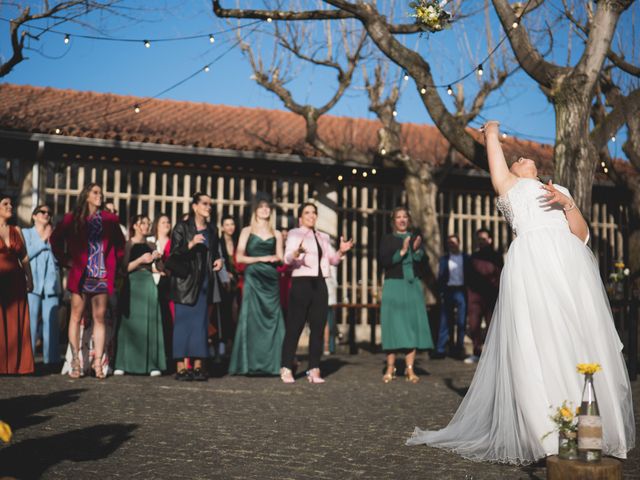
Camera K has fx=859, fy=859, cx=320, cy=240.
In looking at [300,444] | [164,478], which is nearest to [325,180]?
[300,444]

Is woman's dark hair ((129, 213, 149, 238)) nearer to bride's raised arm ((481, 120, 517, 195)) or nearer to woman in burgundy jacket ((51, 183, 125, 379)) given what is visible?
woman in burgundy jacket ((51, 183, 125, 379))

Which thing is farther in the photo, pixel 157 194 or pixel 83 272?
pixel 157 194

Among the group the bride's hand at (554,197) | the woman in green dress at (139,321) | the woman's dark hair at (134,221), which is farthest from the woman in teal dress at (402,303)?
the bride's hand at (554,197)

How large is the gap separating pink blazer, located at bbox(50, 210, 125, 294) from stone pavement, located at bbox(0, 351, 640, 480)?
4.04 feet

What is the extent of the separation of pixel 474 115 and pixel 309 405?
10039 mm

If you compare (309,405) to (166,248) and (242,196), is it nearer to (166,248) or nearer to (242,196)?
(166,248)

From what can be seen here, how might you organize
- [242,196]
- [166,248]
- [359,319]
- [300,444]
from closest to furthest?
[300,444], [166,248], [242,196], [359,319]

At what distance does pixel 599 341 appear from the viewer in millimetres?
5395

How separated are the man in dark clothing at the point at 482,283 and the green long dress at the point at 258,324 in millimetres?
4338

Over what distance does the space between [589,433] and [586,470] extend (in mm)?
213

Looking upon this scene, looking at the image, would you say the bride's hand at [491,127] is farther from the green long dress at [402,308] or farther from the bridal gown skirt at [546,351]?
the green long dress at [402,308]

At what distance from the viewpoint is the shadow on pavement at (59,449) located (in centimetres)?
489

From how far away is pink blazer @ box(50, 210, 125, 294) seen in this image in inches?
396

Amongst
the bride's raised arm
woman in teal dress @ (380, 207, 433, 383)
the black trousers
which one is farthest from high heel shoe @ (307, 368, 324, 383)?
the bride's raised arm
